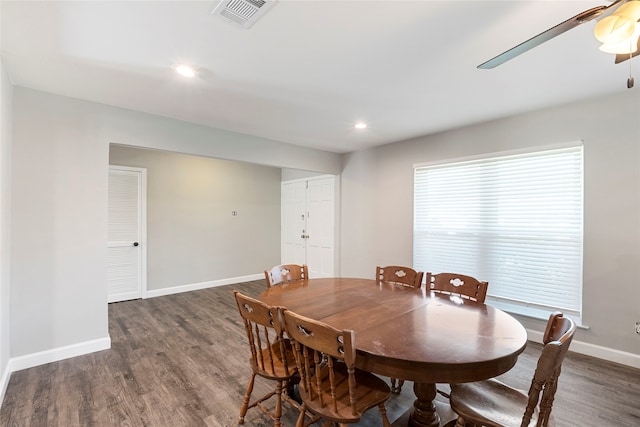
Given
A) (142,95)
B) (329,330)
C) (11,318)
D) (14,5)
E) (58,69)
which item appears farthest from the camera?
(142,95)

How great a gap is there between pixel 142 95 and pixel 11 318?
2306 mm

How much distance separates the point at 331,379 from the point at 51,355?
2.97 metres

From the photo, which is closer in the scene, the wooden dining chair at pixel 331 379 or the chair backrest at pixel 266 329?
the wooden dining chair at pixel 331 379

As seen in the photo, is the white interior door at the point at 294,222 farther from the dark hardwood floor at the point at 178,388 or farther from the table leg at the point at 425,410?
the table leg at the point at 425,410

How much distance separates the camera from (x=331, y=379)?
1.38 m

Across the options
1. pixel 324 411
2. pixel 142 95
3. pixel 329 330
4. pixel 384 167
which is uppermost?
pixel 142 95

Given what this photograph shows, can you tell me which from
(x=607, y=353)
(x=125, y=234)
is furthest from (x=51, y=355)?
(x=607, y=353)

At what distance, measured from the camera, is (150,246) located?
490 centimetres

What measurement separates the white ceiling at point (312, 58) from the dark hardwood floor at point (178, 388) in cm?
254

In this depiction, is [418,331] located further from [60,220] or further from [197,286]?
[197,286]

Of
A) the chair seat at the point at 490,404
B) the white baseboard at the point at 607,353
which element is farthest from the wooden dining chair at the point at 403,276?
the white baseboard at the point at 607,353

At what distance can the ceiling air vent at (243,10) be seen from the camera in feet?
5.06

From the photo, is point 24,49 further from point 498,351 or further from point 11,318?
point 498,351

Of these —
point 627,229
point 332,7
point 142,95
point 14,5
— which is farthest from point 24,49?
point 627,229
